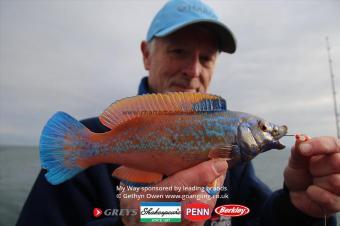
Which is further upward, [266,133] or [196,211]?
[266,133]

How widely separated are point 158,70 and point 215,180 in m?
0.84

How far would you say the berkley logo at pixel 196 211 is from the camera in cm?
93

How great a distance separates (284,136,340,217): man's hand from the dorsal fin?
35 centimetres

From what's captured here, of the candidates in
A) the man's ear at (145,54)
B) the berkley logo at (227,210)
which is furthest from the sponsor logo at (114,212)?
the man's ear at (145,54)

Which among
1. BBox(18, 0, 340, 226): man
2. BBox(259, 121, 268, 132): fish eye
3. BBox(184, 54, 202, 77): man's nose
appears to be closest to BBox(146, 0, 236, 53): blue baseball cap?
BBox(18, 0, 340, 226): man

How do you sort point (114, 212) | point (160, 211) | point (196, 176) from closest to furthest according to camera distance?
1. point (196, 176)
2. point (160, 211)
3. point (114, 212)

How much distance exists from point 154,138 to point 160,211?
0.26 meters

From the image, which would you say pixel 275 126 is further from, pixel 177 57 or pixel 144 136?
pixel 177 57

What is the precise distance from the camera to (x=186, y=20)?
146 centimetres

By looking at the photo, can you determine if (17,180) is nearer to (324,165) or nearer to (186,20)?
(186,20)

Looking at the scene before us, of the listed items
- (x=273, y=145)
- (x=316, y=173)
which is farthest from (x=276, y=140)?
(x=316, y=173)

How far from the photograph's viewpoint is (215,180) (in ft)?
2.90

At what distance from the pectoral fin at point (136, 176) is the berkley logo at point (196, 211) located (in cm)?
16

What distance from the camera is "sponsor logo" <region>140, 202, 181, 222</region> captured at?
917 millimetres
